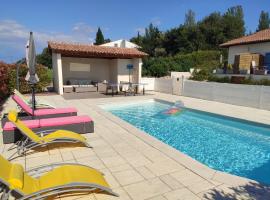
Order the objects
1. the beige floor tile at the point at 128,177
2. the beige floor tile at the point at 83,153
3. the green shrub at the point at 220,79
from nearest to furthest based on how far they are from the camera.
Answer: the beige floor tile at the point at 128,177
the beige floor tile at the point at 83,153
the green shrub at the point at 220,79

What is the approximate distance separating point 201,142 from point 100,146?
13.3ft

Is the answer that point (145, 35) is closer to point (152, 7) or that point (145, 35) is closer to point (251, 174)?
point (152, 7)

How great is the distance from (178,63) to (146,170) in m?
30.0

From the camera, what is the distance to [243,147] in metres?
7.35

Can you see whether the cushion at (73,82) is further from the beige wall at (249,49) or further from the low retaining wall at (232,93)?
the beige wall at (249,49)

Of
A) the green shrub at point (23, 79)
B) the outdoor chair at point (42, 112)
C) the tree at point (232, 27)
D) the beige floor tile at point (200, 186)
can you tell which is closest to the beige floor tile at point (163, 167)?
the beige floor tile at point (200, 186)

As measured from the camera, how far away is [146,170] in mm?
4367

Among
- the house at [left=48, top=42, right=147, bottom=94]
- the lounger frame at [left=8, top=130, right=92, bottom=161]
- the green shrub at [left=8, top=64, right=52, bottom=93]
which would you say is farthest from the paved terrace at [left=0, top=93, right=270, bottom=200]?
the house at [left=48, top=42, right=147, bottom=94]

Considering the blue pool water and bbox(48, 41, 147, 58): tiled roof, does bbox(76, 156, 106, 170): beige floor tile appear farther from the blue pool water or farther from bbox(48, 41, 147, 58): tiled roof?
bbox(48, 41, 147, 58): tiled roof

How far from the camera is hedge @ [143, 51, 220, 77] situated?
27.4 metres

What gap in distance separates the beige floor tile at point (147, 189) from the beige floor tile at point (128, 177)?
135 mm

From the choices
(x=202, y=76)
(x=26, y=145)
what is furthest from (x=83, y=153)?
(x=202, y=76)

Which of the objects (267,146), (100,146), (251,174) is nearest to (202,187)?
(251,174)

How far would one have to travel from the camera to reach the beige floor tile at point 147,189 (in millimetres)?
3482
